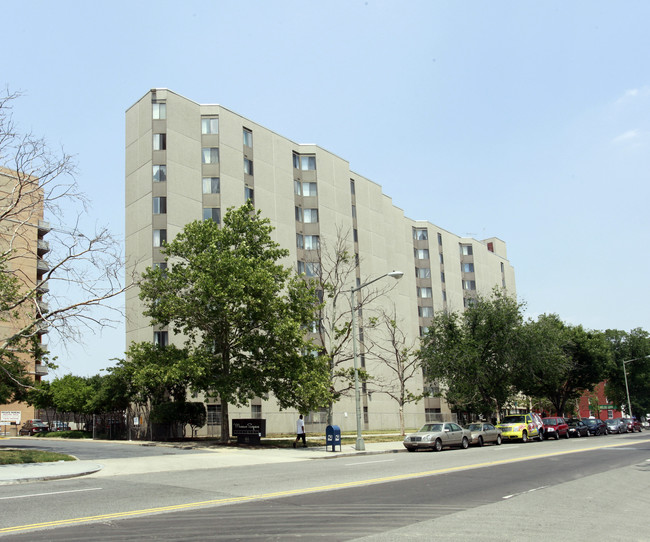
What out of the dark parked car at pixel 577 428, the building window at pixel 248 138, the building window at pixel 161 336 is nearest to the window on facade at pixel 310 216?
the building window at pixel 248 138

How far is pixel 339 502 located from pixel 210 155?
4309 cm

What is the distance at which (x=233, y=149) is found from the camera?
51125 mm

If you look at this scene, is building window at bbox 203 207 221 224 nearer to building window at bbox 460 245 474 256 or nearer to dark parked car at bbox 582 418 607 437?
dark parked car at bbox 582 418 607 437

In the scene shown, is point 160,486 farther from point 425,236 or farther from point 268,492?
point 425,236

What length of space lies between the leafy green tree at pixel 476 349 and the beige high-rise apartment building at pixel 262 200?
5.77 metres

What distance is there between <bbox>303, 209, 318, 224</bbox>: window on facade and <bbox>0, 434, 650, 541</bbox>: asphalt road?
4102 centimetres

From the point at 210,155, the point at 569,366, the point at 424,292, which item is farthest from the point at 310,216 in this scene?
the point at 569,366

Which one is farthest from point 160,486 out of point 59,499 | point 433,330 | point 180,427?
point 433,330

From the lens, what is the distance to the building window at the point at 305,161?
58194 mm

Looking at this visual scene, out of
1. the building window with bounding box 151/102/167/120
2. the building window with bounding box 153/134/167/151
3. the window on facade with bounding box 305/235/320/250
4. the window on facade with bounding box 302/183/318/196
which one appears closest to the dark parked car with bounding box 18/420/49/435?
the building window with bounding box 153/134/167/151

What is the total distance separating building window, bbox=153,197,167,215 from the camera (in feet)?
152

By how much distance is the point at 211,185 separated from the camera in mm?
49438

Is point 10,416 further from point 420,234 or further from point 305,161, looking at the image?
point 420,234

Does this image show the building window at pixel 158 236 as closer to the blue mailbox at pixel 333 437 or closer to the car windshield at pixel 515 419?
the blue mailbox at pixel 333 437
